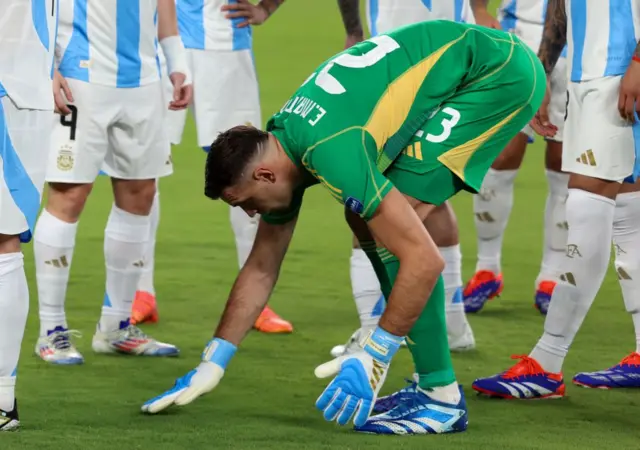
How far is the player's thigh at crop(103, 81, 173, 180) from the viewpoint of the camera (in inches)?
195

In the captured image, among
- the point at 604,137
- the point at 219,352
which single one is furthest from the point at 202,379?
the point at 604,137

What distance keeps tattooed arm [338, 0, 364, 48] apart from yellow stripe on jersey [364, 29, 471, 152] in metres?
1.40

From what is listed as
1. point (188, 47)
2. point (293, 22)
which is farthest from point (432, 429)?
point (293, 22)

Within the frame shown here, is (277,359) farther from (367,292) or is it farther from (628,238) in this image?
(628,238)

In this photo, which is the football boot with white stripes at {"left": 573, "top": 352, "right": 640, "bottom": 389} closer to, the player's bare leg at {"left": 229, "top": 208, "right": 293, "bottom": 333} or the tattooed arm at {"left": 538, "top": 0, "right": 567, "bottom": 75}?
the tattooed arm at {"left": 538, "top": 0, "right": 567, "bottom": 75}

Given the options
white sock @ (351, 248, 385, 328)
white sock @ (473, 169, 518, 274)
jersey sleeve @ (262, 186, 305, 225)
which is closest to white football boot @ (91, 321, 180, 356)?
white sock @ (351, 248, 385, 328)

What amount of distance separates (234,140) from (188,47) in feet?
7.42

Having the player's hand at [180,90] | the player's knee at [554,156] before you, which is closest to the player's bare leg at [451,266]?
the player's hand at [180,90]

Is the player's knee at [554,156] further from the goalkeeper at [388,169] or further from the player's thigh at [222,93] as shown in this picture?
→ the goalkeeper at [388,169]

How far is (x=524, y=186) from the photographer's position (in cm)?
901

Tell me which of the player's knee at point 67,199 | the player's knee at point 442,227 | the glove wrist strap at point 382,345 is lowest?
the player's knee at point 442,227

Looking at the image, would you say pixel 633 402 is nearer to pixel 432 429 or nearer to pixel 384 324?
pixel 432 429

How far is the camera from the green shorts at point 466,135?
12.7ft

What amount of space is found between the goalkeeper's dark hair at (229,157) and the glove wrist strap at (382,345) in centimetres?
55
